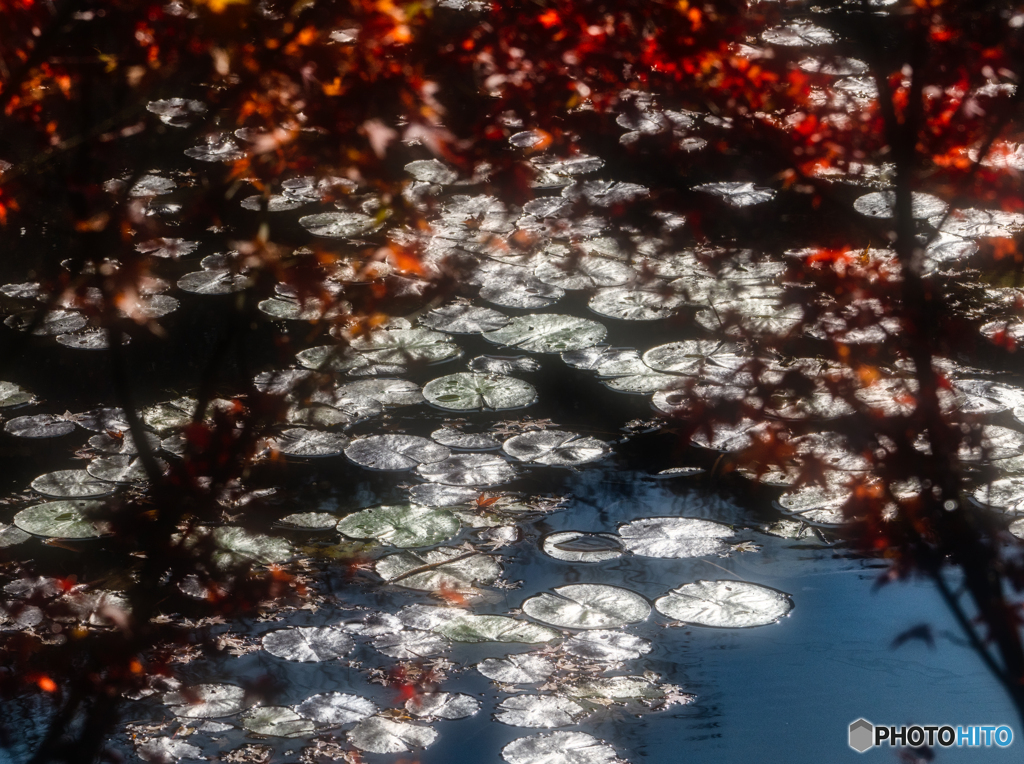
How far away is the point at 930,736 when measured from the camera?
1.72 meters

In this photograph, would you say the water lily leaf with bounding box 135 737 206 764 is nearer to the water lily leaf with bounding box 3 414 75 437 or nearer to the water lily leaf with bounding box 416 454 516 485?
the water lily leaf with bounding box 416 454 516 485

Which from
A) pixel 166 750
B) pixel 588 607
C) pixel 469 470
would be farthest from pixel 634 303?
pixel 166 750

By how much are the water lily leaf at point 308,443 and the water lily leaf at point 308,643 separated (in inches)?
24.5

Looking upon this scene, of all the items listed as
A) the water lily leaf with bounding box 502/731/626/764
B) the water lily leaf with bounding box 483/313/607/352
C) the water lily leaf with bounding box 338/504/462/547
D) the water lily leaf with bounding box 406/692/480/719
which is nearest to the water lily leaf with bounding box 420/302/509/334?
the water lily leaf with bounding box 483/313/607/352

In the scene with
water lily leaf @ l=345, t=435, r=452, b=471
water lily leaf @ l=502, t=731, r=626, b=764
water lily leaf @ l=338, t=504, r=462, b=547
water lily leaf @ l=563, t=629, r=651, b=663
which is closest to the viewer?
water lily leaf @ l=502, t=731, r=626, b=764

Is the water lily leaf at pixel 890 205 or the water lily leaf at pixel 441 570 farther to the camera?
the water lily leaf at pixel 890 205

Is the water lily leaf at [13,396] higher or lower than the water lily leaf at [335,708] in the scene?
higher

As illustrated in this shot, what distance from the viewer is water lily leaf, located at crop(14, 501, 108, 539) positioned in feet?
7.22

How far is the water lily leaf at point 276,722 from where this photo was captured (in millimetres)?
1700

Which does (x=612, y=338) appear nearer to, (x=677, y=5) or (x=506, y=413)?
(x=506, y=413)

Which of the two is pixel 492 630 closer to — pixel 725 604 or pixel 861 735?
pixel 725 604

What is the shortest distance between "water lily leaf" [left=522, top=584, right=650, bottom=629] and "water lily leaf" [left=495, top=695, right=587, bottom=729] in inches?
8.0

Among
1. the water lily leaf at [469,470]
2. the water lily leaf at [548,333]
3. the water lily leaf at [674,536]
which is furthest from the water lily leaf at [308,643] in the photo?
the water lily leaf at [548,333]

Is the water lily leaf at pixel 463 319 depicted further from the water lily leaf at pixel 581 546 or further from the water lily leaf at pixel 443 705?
the water lily leaf at pixel 443 705
